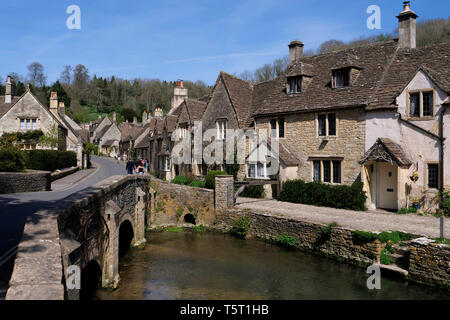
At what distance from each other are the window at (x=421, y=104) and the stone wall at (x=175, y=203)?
1274cm

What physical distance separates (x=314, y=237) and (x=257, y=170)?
10.3 meters

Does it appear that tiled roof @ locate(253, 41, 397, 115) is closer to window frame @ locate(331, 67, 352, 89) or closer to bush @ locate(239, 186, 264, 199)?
window frame @ locate(331, 67, 352, 89)

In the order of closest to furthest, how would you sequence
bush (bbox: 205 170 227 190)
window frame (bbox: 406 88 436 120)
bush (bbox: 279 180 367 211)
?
window frame (bbox: 406 88 436 120), bush (bbox: 279 180 367 211), bush (bbox: 205 170 227 190)

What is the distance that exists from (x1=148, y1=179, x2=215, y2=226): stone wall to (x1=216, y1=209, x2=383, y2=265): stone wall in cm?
243

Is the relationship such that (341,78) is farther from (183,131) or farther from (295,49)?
(183,131)

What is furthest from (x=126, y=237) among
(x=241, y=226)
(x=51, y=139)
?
(x=51, y=139)

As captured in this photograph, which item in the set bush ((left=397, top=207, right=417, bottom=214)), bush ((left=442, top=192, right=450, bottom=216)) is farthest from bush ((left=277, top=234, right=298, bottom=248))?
bush ((left=442, top=192, right=450, bottom=216))

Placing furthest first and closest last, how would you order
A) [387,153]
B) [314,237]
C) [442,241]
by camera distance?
[387,153] < [314,237] < [442,241]

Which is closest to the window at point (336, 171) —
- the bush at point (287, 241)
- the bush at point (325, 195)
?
the bush at point (325, 195)

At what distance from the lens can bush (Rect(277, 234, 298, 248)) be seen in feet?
57.5

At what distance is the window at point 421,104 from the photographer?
19016mm

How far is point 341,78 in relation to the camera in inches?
912

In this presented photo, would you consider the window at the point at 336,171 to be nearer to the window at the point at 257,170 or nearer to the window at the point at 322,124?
the window at the point at 322,124

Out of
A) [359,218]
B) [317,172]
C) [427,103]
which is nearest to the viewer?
[359,218]
